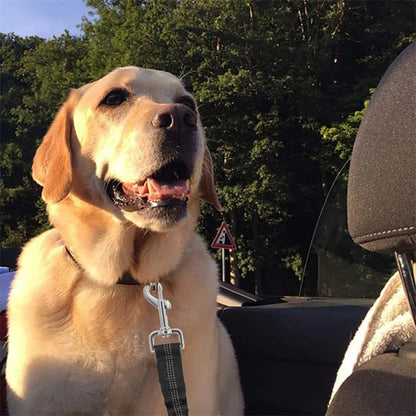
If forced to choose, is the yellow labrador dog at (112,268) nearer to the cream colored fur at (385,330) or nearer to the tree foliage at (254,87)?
the cream colored fur at (385,330)

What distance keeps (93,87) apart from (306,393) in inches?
73.3

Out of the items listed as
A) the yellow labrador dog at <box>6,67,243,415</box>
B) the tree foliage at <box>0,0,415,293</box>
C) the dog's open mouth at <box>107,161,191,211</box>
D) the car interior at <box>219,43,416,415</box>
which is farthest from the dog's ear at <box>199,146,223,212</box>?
the tree foliage at <box>0,0,415,293</box>

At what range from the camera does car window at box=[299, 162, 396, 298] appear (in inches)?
103

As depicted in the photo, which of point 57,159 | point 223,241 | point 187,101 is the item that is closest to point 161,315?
point 57,159

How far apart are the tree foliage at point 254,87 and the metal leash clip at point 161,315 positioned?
15265 millimetres

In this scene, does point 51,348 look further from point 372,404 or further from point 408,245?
point 408,245

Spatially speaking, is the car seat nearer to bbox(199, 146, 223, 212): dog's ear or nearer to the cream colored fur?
the cream colored fur

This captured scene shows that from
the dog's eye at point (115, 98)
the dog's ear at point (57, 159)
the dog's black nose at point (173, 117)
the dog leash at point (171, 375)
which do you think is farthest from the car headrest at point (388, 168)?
the dog's eye at point (115, 98)

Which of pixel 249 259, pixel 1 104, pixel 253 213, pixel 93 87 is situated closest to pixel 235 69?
pixel 253 213

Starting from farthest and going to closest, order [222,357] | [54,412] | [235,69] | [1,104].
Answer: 1. [1,104]
2. [235,69]
3. [222,357]
4. [54,412]

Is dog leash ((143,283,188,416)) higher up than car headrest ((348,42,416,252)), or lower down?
lower down

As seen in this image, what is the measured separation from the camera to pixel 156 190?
2.19 meters

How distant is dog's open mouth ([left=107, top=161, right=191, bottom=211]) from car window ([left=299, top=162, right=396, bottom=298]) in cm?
81

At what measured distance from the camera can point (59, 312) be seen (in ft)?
6.90
